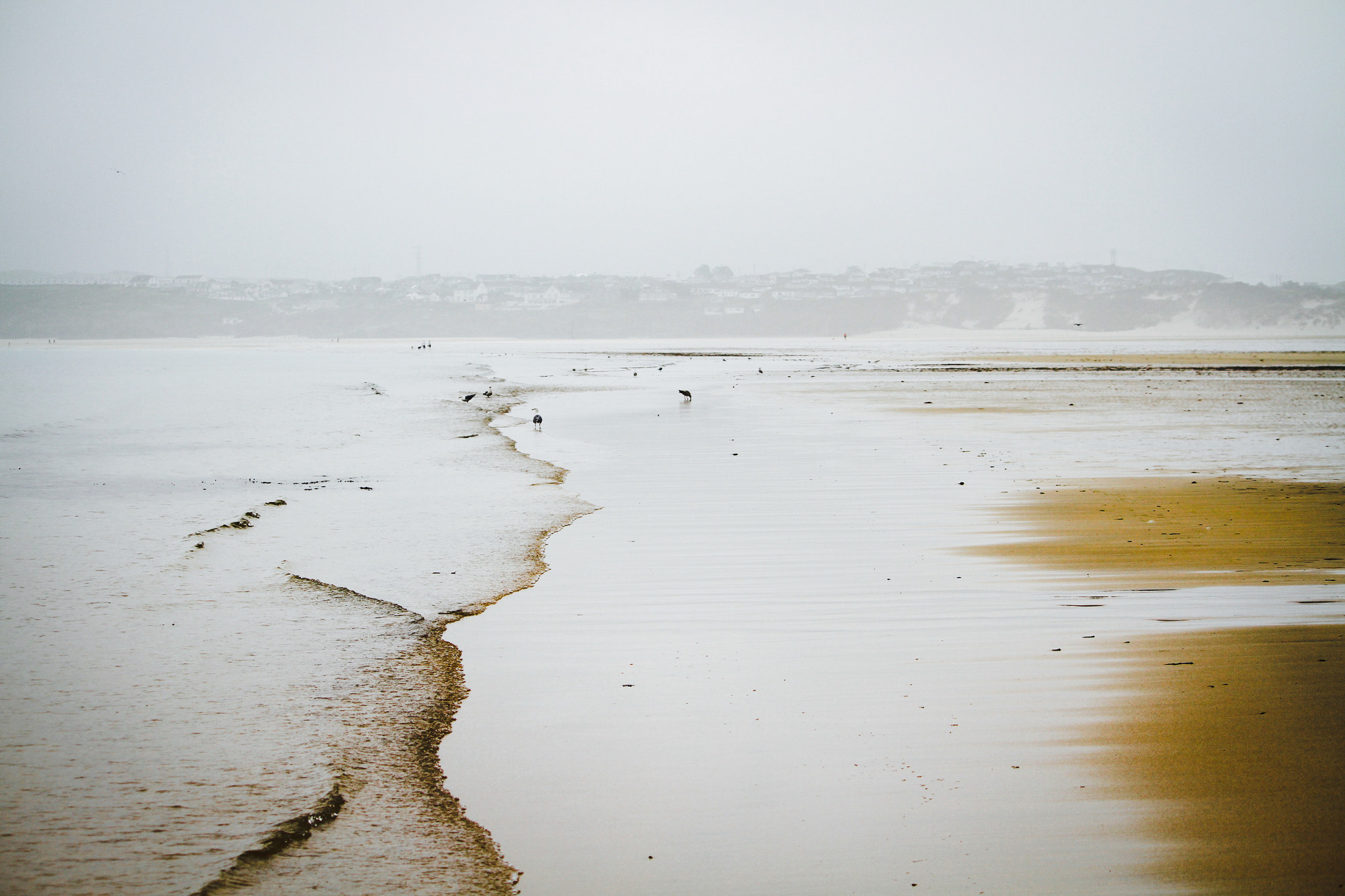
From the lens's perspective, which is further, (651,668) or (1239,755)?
(651,668)

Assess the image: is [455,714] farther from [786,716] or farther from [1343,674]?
[1343,674]

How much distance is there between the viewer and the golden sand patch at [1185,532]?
803 centimetres

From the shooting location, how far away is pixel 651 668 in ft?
19.1

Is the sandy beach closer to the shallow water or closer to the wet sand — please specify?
the shallow water

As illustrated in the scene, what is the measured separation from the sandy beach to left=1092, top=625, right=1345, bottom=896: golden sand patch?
0.03m

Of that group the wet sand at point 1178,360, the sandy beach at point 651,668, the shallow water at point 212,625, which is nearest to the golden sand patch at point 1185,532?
the sandy beach at point 651,668

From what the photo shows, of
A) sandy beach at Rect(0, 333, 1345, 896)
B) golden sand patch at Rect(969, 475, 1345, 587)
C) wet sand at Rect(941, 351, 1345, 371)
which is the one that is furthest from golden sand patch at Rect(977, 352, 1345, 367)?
golden sand patch at Rect(969, 475, 1345, 587)

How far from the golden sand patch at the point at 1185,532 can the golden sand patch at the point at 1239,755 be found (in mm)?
1715

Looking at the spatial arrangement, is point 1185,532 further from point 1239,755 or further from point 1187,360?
point 1187,360

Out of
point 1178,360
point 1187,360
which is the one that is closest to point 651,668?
point 1178,360

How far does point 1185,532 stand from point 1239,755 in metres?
5.64

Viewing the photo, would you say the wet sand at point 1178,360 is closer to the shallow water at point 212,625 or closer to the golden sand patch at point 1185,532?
the golden sand patch at point 1185,532

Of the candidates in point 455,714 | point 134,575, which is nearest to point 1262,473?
point 455,714

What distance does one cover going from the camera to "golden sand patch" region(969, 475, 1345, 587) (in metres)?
8.03
